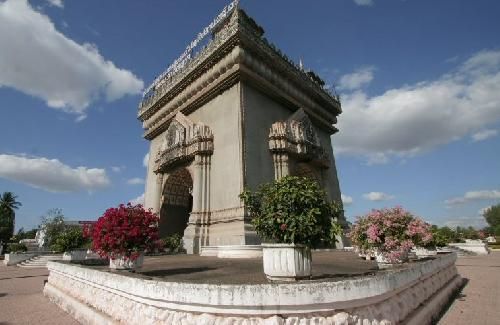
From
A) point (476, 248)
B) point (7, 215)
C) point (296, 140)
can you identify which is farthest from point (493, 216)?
point (7, 215)

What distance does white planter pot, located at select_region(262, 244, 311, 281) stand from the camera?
17.9ft

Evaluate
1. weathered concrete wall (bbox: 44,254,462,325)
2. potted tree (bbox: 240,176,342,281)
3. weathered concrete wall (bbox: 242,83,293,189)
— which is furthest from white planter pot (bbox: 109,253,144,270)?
weathered concrete wall (bbox: 242,83,293,189)

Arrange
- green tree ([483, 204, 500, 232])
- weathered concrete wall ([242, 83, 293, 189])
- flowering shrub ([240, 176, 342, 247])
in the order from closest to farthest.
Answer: flowering shrub ([240, 176, 342, 247]) → weathered concrete wall ([242, 83, 293, 189]) → green tree ([483, 204, 500, 232])

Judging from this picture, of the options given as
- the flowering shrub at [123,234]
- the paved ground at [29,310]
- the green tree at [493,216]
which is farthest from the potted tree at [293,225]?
the green tree at [493,216]

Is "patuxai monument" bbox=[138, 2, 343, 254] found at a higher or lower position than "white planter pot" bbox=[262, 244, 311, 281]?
higher

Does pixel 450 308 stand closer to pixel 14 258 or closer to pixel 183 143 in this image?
pixel 183 143

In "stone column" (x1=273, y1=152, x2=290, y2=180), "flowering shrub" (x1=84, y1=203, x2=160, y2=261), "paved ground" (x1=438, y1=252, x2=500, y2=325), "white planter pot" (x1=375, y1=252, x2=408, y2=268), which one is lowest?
"paved ground" (x1=438, y1=252, x2=500, y2=325)

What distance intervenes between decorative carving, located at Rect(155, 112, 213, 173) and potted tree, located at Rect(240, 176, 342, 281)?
46.1 feet

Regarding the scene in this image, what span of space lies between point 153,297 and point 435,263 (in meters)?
7.42

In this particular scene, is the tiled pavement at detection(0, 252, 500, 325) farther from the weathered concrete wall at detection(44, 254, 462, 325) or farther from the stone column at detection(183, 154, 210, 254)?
the stone column at detection(183, 154, 210, 254)

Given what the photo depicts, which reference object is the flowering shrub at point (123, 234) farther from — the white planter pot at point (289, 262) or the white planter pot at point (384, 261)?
the white planter pot at point (384, 261)

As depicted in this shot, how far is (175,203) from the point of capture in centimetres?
2533

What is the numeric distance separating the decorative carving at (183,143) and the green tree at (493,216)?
8760cm

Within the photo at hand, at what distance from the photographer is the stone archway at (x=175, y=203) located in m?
24.2
